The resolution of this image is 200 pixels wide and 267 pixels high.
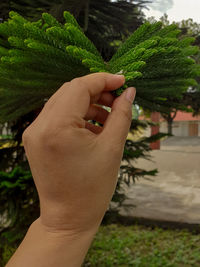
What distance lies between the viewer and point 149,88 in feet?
3.89

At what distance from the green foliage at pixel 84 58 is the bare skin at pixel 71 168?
11cm

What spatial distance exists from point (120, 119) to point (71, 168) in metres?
0.27

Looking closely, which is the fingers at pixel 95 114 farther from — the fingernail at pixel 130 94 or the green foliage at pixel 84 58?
the fingernail at pixel 130 94

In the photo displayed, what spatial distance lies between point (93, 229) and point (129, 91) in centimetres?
56

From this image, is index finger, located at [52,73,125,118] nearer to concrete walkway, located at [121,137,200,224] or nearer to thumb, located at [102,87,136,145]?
thumb, located at [102,87,136,145]

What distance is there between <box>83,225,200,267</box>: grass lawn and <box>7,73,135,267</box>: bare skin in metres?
4.14

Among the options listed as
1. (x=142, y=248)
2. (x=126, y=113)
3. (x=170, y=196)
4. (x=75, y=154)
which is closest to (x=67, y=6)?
(x=126, y=113)

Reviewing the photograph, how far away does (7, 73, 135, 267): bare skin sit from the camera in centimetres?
87

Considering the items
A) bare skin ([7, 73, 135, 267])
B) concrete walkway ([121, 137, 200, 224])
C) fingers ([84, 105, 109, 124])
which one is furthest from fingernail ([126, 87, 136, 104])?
concrete walkway ([121, 137, 200, 224])

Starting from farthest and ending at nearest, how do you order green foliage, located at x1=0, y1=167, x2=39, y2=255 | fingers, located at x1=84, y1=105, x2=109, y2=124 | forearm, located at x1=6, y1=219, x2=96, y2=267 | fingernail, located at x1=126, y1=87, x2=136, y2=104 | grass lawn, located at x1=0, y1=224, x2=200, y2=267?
grass lawn, located at x1=0, y1=224, x2=200, y2=267, green foliage, located at x1=0, y1=167, x2=39, y2=255, fingers, located at x1=84, y1=105, x2=109, y2=124, fingernail, located at x1=126, y1=87, x2=136, y2=104, forearm, located at x1=6, y1=219, x2=96, y2=267

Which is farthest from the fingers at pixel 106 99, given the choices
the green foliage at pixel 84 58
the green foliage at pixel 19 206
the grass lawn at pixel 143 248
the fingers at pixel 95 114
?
→ the grass lawn at pixel 143 248

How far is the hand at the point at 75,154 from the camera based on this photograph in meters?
0.87

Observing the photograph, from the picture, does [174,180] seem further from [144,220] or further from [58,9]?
[58,9]

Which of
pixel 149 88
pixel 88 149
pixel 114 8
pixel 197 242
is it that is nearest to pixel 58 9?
pixel 114 8
